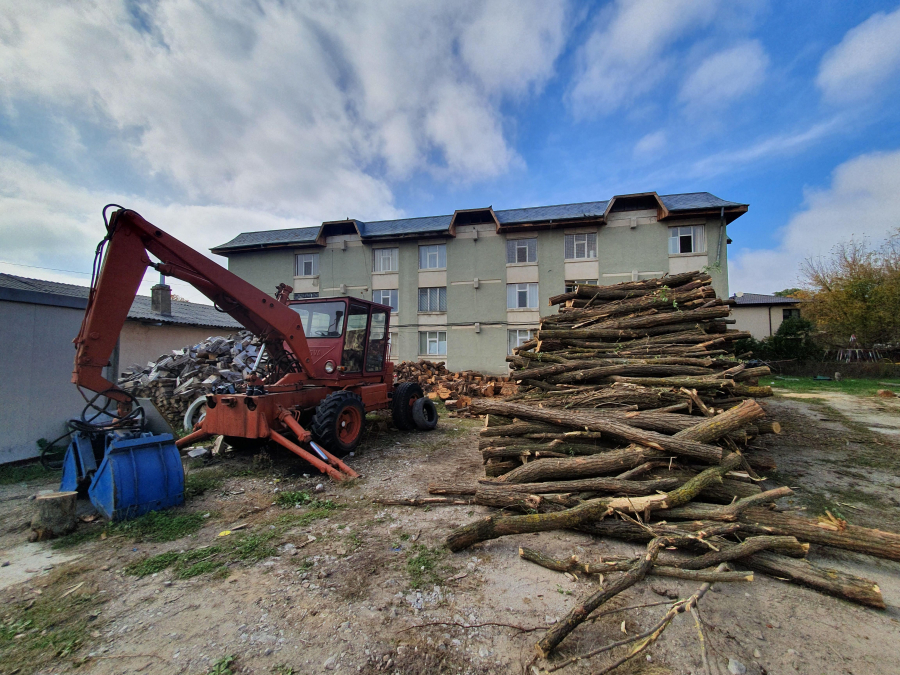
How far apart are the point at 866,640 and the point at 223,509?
18.3ft

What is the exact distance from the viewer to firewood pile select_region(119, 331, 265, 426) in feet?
29.7

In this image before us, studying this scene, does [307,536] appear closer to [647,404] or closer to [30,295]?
[647,404]

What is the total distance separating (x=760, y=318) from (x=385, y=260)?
29.4m

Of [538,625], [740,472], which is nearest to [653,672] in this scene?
[538,625]

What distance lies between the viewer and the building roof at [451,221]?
19.1m

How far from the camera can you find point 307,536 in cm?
394

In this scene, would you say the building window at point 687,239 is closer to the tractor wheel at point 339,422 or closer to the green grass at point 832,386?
the green grass at point 832,386

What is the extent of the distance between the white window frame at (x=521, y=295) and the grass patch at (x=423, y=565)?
59.3ft

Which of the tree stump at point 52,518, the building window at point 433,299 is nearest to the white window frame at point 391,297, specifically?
the building window at point 433,299

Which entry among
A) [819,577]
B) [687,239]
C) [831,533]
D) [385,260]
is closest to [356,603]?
[819,577]

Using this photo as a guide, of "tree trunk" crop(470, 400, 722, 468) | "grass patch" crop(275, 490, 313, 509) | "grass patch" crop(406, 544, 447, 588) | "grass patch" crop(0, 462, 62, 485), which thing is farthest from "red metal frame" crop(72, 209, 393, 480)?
"tree trunk" crop(470, 400, 722, 468)

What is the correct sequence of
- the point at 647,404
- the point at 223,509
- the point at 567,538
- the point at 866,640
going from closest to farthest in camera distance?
1. the point at 866,640
2. the point at 567,538
3. the point at 223,509
4. the point at 647,404

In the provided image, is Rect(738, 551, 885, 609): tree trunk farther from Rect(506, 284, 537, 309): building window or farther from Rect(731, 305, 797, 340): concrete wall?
Rect(731, 305, 797, 340): concrete wall

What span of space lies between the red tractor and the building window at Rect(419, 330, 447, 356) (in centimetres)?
1304
